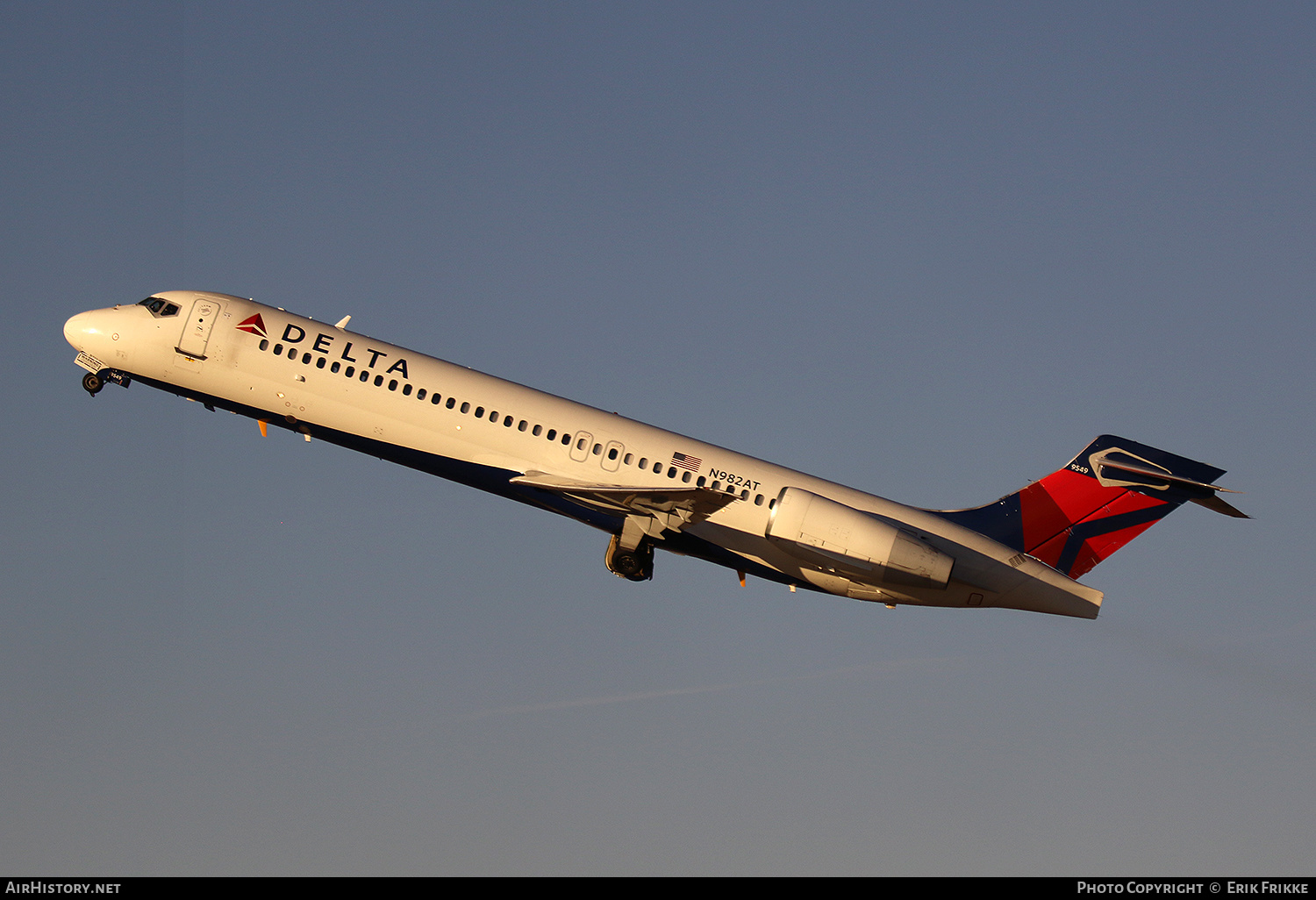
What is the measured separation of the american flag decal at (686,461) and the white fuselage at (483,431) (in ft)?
0.11

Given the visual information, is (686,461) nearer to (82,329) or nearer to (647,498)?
(647,498)

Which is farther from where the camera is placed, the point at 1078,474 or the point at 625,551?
the point at 1078,474

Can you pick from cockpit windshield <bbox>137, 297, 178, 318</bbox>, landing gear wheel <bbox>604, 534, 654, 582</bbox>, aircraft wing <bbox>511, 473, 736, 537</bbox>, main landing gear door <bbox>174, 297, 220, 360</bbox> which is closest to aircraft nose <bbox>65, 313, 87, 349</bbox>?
cockpit windshield <bbox>137, 297, 178, 318</bbox>

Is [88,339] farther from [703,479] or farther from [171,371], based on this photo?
[703,479]

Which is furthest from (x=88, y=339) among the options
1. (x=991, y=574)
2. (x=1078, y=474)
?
(x=1078, y=474)

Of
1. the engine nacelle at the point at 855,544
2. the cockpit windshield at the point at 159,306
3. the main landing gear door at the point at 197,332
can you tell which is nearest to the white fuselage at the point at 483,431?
the main landing gear door at the point at 197,332

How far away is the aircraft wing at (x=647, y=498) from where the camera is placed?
94.9ft

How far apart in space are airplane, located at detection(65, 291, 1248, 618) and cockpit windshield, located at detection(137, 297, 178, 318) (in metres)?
0.05

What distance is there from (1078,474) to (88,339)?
82.6 ft

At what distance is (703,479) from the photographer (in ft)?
101

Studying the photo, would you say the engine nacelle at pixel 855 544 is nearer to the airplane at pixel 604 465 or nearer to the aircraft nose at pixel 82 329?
the airplane at pixel 604 465

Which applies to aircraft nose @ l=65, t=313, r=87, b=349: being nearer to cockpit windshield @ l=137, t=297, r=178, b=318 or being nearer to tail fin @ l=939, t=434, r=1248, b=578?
cockpit windshield @ l=137, t=297, r=178, b=318

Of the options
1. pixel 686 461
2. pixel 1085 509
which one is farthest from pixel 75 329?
pixel 1085 509

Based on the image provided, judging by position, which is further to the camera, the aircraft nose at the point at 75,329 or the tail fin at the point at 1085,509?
the tail fin at the point at 1085,509
